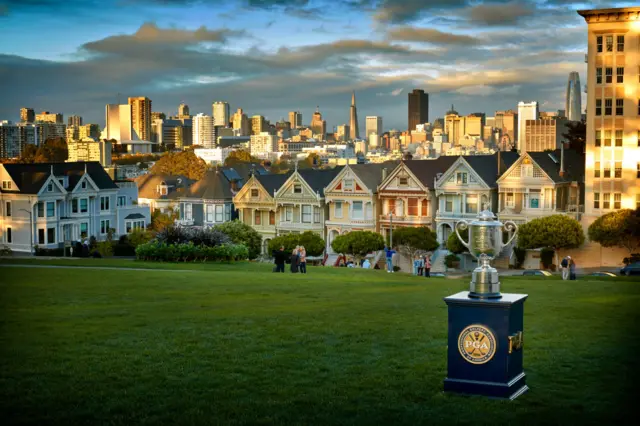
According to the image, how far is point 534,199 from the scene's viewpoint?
233ft

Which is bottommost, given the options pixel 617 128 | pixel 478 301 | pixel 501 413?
pixel 501 413

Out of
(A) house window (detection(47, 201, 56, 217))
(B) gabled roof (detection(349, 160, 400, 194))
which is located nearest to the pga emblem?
(A) house window (detection(47, 201, 56, 217))

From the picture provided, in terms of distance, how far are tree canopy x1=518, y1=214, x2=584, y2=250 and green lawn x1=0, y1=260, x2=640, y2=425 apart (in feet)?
136

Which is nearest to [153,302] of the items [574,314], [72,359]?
[72,359]

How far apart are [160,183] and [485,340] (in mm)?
94742

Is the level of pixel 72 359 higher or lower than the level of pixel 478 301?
lower

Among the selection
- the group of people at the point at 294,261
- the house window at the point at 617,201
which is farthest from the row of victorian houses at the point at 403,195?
the group of people at the point at 294,261

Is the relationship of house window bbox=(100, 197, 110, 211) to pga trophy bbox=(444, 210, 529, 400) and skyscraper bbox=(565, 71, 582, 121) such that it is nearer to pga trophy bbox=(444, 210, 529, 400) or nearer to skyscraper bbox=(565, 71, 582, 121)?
skyscraper bbox=(565, 71, 582, 121)

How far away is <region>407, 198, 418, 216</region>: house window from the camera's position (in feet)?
247

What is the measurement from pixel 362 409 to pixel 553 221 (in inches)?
2202

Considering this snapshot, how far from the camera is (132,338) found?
55.6ft

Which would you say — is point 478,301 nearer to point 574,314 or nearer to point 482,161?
point 574,314

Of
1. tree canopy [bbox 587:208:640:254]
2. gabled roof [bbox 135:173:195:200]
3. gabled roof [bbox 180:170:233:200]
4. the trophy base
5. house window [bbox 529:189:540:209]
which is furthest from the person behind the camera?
gabled roof [bbox 135:173:195:200]

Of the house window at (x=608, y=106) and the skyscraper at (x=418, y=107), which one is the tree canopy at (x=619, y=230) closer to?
the house window at (x=608, y=106)
